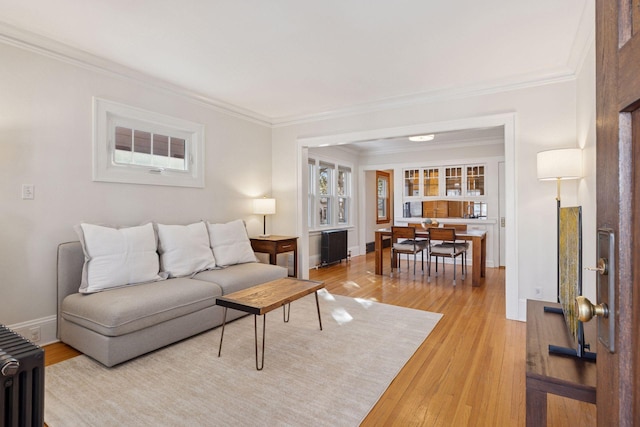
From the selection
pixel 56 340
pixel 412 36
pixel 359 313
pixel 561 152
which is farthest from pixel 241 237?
pixel 561 152

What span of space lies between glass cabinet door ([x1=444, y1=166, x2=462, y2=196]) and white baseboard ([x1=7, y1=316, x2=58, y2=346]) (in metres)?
6.64

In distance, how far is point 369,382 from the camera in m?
2.18

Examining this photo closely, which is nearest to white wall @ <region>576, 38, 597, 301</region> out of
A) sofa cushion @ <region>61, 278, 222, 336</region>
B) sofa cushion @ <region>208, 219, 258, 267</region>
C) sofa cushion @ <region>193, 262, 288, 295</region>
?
sofa cushion @ <region>193, 262, 288, 295</region>

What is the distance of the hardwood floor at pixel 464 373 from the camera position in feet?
6.04

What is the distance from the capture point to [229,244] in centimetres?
389

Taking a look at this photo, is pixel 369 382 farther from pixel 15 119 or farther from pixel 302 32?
pixel 15 119

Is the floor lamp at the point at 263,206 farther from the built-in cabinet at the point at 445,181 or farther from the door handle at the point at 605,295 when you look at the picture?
the door handle at the point at 605,295

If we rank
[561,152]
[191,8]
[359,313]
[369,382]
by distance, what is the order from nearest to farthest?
[369,382] < [191,8] < [561,152] < [359,313]

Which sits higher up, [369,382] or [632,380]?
[632,380]

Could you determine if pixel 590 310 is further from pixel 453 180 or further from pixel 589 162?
pixel 453 180

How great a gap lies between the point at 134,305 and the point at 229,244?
1550 mm

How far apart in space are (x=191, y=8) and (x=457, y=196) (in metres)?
5.98

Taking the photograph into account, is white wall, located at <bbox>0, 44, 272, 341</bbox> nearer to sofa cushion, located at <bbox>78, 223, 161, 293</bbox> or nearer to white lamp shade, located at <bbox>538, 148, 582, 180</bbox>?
sofa cushion, located at <bbox>78, 223, 161, 293</bbox>

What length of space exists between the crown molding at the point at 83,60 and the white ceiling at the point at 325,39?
0.05 meters
